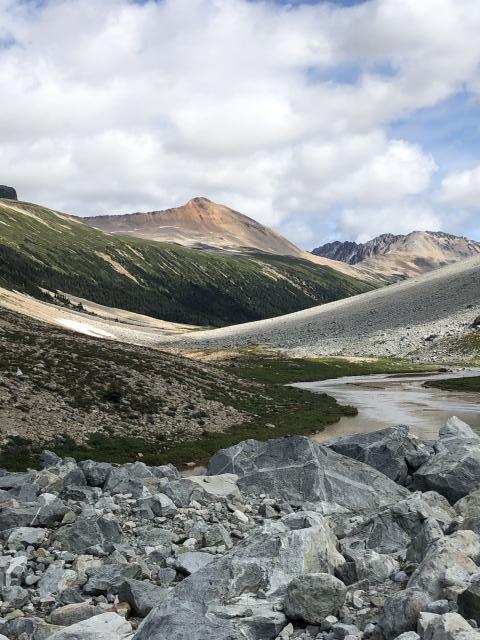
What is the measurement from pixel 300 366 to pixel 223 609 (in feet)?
322

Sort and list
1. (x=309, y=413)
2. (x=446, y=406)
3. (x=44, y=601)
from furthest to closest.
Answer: (x=446, y=406), (x=309, y=413), (x=44, y=601)

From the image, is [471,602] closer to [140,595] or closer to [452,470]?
[140,595]

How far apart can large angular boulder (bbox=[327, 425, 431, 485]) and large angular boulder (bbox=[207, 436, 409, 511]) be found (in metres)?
2.93

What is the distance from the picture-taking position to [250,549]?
46.3 feet

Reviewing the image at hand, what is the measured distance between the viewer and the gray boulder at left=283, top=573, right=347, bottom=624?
11.5 m

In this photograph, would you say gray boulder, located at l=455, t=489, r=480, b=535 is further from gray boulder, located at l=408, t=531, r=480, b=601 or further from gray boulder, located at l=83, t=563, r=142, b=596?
gray boulder, located at l=83, t=563, r=142, b=596

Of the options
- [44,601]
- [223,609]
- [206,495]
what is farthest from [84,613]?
[206,495]

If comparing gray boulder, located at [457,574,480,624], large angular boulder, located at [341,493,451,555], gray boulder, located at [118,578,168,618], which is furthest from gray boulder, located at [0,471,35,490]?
gray boulder, located at [457,574,480,624]

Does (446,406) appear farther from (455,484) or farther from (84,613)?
(84,613)

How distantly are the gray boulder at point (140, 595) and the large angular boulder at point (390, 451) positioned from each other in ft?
56.3

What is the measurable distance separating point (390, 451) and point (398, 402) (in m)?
40.1

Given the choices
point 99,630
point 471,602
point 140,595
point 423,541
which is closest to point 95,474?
point 140,595

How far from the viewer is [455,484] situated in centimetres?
2370

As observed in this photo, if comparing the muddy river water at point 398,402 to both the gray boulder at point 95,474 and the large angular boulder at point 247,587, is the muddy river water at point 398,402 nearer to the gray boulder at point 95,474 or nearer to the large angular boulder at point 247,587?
the gray boulder at point 95,474
